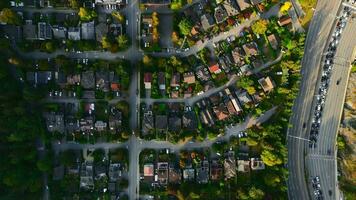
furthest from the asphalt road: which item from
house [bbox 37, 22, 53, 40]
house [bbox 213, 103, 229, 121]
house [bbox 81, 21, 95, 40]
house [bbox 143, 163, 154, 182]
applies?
house [bbox 37, 22, 53, 40]

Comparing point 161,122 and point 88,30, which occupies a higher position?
point 88,30

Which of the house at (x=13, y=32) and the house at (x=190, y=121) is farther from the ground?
the house at (x=13, y=32)

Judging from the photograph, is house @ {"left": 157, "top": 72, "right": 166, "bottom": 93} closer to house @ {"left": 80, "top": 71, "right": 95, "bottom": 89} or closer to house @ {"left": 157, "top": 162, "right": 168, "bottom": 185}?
house @ {"left": 80, "top": 71, "right": 95, "bottom": 89}

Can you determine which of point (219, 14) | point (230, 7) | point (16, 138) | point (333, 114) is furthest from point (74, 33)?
point (333, 114)

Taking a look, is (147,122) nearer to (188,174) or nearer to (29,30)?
(188,174)

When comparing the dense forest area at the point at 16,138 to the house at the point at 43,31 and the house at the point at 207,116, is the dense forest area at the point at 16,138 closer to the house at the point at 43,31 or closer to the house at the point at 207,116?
the house at the point at 43,31

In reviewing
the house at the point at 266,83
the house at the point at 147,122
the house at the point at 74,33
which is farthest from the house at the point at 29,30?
the house at the point at 266,83

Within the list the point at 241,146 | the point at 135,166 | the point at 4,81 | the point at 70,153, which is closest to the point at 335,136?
the point at 241,146
